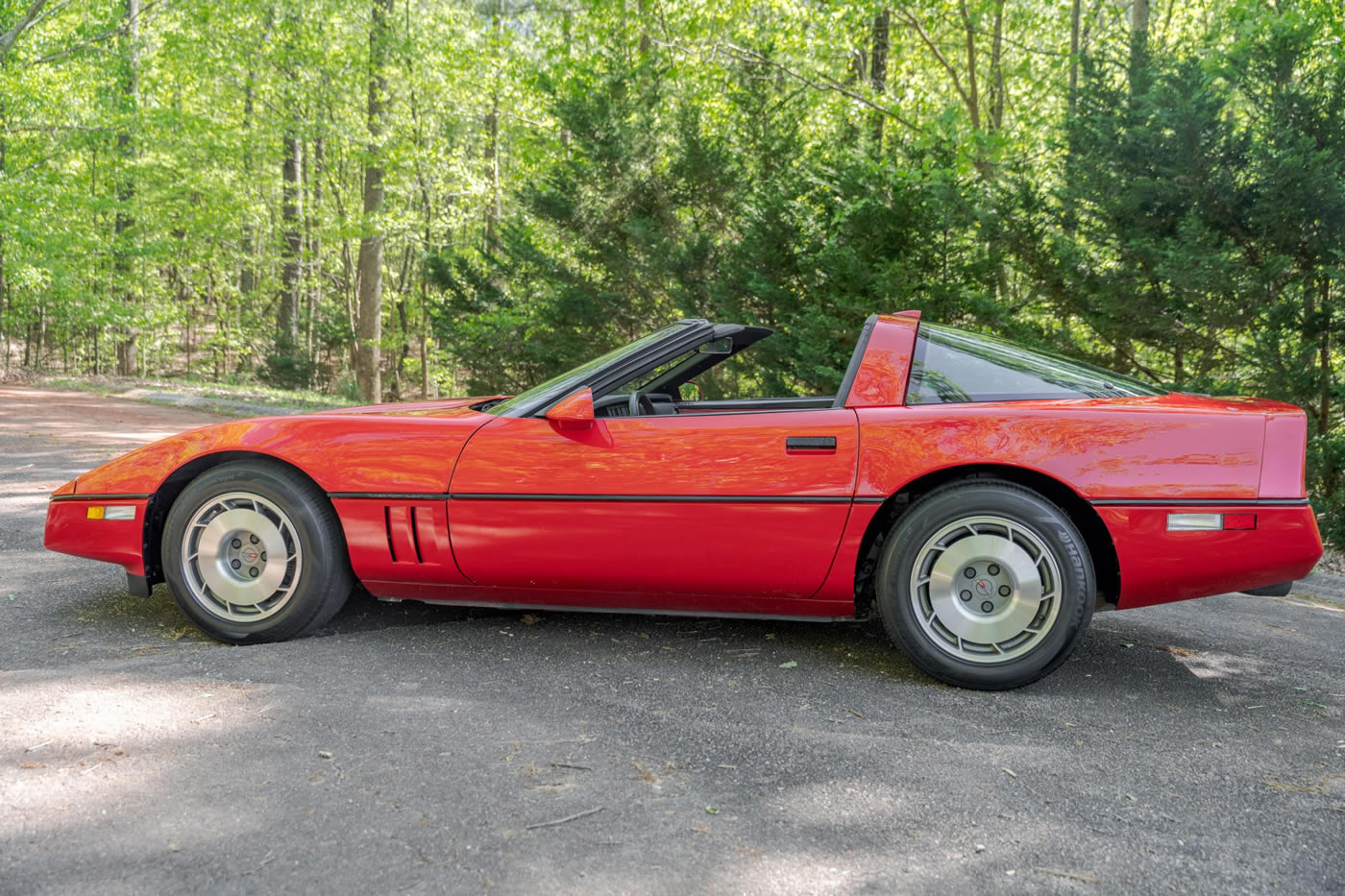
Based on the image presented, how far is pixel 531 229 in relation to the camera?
1752 cm

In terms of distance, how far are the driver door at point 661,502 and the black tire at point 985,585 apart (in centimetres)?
28

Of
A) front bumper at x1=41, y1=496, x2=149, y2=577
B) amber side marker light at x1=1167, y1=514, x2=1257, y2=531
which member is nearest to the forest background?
amber side marker light at x1=1167, y1=514, x2=1257, y2=531

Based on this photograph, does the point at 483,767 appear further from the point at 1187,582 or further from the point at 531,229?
the point at 531,229

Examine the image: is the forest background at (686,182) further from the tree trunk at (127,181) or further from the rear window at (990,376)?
the rear window at (990,376)

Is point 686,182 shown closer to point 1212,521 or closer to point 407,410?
point 407,410

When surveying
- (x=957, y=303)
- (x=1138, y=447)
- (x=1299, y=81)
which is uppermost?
(x=1299, y=81)

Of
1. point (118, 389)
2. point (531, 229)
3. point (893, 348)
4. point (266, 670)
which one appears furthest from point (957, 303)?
point (118, 389)

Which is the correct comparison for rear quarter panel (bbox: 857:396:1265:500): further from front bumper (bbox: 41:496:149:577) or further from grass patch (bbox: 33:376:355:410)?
grass patch (bbox: 33:376:355:410)

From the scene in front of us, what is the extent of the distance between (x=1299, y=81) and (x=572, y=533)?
23.8ft

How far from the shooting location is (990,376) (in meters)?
3.59

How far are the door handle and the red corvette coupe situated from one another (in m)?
0.01

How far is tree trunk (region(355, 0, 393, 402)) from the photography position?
65.7 ft

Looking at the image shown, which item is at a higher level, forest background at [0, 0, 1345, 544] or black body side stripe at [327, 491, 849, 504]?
forest background at [0, 0, 1345, 544]

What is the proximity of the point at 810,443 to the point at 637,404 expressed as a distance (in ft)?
2.83
